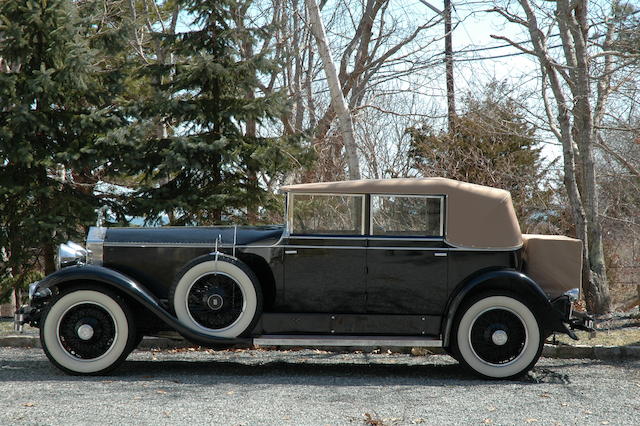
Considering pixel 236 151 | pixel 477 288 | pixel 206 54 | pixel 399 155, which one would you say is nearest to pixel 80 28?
pixel 206 54

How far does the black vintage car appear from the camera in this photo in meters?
6.52

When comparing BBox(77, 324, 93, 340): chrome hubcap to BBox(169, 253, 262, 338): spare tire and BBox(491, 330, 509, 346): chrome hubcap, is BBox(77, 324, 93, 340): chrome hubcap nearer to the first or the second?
BBox(169, 253, 262, 338): spare tire

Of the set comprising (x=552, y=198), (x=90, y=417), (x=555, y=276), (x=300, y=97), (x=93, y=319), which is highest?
(x=300, y=97)

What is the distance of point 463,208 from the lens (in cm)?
669

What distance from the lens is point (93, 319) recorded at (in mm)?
6570

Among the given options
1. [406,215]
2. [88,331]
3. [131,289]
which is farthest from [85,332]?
[406,215]

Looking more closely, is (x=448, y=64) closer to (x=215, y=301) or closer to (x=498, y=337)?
(x=498, y=337)

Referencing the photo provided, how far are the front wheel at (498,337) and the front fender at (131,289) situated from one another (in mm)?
2111

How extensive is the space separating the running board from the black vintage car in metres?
0.01

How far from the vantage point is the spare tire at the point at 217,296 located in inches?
256

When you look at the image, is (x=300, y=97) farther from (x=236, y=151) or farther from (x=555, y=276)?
(x=555, y=276)

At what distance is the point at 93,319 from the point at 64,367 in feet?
1.69

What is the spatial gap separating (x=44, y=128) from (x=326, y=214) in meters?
5.92

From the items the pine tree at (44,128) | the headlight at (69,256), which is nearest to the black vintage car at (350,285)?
the headlight at (69,256)
